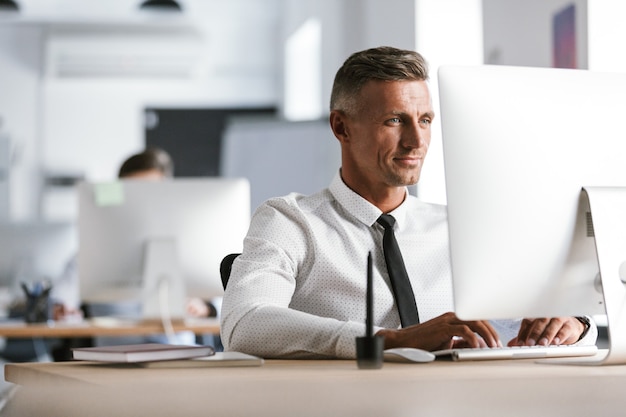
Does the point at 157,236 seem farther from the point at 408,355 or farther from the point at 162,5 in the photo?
the point at 162,5

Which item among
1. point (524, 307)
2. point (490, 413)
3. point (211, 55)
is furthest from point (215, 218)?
point (211, 55)

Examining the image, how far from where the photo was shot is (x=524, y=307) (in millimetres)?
1606

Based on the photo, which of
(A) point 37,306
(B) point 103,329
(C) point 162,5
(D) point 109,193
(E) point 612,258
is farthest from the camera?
(C) point 162,5

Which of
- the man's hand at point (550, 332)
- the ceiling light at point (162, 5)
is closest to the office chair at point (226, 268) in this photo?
the man's hand at point (550, 332)

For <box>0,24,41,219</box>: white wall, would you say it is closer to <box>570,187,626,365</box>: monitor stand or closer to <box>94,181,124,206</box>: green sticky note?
<box>94,181,124,206</box>: green sticky note

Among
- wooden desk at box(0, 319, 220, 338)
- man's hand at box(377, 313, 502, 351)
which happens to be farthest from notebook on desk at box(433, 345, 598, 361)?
wooden desk at box(0, 319, 220, 338)

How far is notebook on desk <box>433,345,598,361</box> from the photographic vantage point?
5.50ft

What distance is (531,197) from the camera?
1598mm

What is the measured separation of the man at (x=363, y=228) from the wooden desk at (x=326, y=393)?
564 millimetres

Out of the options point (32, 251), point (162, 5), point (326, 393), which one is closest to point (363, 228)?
point (326, 393)

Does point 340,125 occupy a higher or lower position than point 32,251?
higher

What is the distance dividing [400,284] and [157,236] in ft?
5.33

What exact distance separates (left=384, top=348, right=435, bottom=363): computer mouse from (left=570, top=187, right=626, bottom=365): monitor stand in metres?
0.25

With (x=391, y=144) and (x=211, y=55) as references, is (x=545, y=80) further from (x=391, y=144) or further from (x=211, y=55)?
(x=211, y=55)
